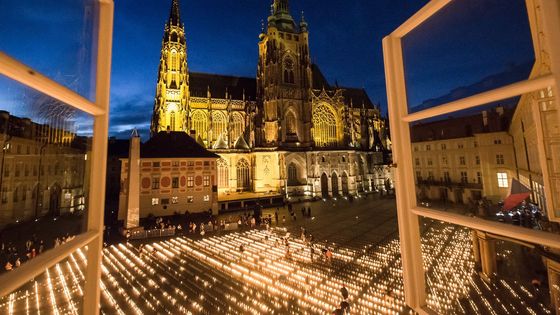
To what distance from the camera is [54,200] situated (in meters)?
1.36


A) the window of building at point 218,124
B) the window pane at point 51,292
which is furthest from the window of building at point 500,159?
the window of building at point 218,124

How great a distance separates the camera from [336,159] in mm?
34781

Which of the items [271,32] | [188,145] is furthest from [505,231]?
[271,32]

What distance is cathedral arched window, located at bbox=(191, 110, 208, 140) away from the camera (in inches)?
1310

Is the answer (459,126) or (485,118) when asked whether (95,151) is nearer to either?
(485,118)

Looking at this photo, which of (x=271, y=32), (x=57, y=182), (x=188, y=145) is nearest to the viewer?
(x=57, y=182)

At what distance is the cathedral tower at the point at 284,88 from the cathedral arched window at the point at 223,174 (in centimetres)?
526

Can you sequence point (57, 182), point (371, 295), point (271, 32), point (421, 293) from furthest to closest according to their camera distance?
point (271, 32), point (371, 295), point (421, 293), point (57, 182)

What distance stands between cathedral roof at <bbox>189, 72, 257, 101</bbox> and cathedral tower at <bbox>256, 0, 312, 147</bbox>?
14.5ft

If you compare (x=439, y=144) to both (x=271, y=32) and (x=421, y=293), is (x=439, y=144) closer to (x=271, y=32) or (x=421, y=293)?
(x=421, y=293)

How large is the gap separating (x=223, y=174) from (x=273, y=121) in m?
9.07

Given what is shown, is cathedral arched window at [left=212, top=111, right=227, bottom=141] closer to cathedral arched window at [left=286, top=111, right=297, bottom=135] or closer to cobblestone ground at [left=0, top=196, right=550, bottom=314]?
cathedral arched window at [left=286, top=111, right=297, bottom=135]

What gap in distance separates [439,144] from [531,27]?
806mm

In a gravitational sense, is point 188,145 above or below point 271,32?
below
